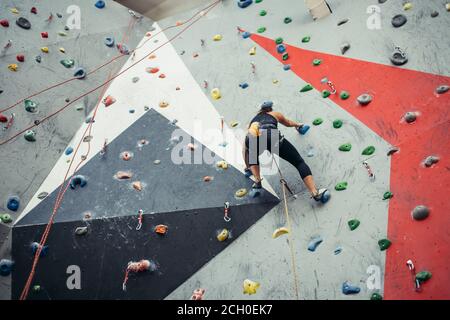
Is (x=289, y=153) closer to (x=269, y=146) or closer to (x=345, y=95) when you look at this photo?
(x=269, y=146)

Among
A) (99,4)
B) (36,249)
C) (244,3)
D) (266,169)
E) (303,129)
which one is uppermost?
(99,4)

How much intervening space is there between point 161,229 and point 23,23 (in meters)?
3.19

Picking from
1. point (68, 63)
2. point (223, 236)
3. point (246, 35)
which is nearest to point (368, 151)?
point (223, 236)

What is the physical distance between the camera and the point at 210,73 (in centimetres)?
495

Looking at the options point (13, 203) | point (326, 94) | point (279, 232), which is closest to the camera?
point (279, 232)

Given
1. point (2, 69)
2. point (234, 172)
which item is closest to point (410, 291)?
point (234, 172)

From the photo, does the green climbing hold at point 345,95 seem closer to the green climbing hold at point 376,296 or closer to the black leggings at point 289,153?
the black leggings at point 289,153

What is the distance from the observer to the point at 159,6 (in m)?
6.20

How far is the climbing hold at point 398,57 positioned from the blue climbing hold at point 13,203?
144 inches

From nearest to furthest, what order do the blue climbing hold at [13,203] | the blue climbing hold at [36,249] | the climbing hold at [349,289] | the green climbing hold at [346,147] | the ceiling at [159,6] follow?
the climbing hold at [349,289]
the blue climbing hold at [36,249]
the green climbing hold at [346,147]
the blue climbing hold at [13,203]
the ceiling at [159,6]

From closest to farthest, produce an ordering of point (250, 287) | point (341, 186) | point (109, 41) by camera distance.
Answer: point (250, 287)
point (341, 186)
point (109, 41)

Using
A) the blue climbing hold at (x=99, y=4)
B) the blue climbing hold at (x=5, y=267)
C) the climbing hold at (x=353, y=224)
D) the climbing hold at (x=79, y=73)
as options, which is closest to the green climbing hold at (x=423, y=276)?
the climbing hold at (x=353, y=224)

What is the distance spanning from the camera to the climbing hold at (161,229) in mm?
3533

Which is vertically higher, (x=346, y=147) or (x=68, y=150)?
(x=68, y=150)
